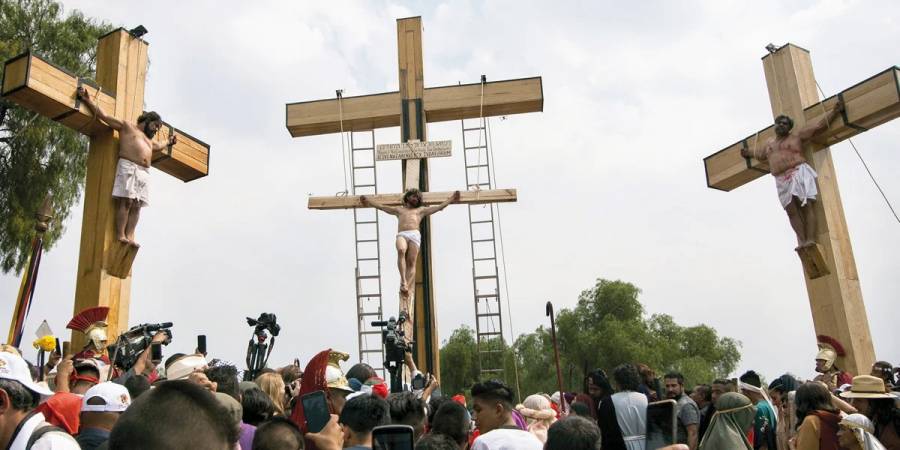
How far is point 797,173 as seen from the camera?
10.1 m

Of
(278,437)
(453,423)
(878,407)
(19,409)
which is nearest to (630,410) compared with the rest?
(453,423)

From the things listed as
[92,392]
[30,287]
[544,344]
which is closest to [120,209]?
[30,287]

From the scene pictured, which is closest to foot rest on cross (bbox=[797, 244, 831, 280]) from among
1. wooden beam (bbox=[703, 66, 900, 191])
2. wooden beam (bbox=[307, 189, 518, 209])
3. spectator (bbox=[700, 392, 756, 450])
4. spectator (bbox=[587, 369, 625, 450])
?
wooden beam (bbox=[703, 66, 900, 191])

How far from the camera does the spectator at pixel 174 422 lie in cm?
133

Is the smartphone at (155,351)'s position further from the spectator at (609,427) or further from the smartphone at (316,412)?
the spectator at (609,427)

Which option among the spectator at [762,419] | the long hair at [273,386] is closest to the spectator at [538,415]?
the long hair at [273,386]

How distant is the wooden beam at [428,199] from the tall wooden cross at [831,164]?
12.3 feet

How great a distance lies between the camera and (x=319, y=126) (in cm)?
1189

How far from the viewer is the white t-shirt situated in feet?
12.1

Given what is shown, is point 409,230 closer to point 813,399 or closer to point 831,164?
point 831,164

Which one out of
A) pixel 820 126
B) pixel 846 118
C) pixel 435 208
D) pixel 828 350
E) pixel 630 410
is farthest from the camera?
pixel 435 208

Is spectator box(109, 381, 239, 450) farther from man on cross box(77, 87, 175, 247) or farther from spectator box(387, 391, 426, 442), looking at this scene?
man on cross box(77, 87, 175, 247)

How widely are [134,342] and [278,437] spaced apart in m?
3.36

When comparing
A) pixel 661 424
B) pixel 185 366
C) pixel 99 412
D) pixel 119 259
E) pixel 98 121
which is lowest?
pixel 661 424
